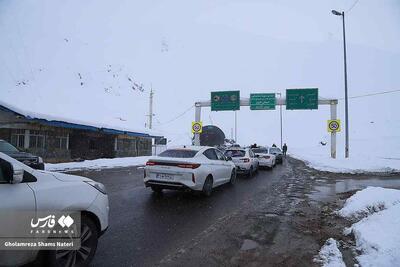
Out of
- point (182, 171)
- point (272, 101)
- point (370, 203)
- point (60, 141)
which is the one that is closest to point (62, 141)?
point (60, 141)

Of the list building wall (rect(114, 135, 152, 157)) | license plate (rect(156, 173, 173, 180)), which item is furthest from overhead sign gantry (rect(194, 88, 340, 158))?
license plate (rect(156, 173, 173, 180))

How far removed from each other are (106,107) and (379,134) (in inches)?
2796

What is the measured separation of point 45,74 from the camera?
9394cm

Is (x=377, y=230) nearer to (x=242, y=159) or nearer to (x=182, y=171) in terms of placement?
(x=182, y=171)

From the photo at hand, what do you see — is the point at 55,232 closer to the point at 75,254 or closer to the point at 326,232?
the point at 75,254

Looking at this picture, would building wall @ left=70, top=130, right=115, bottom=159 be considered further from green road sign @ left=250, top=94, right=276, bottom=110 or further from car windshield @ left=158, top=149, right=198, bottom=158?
car windshield @ left=158, top=149, right=198, bottom=158

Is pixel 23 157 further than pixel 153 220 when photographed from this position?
Yes

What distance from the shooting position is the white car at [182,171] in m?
9.67

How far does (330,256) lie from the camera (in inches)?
202

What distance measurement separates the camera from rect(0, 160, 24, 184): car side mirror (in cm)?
341

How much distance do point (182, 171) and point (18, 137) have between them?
1826cm

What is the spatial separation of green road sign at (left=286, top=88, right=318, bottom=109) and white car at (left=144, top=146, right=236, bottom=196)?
897 inches

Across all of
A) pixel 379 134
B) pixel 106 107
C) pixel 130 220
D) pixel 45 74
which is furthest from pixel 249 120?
pixel 130 220

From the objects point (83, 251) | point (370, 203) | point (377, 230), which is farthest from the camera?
point (370, 203)
